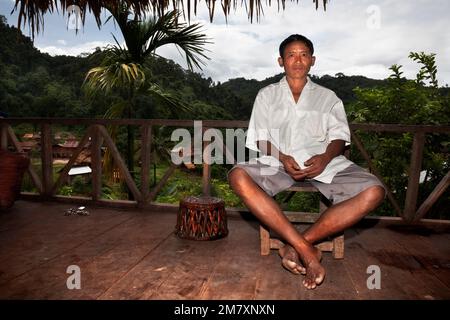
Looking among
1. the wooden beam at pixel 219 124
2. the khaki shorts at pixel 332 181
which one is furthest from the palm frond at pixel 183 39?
the khaki shorts at pixel 332 181

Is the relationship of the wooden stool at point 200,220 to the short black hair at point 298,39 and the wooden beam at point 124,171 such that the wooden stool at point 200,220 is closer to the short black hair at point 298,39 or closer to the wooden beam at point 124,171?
the wooden beam at point 124,171

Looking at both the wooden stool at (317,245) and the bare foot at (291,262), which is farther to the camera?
the wooden stool at (317,245)

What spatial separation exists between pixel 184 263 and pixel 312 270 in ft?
2.62

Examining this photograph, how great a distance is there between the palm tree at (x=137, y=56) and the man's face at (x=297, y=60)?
2.79 meters

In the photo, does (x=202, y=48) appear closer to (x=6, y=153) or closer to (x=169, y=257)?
(x=6, y=153)

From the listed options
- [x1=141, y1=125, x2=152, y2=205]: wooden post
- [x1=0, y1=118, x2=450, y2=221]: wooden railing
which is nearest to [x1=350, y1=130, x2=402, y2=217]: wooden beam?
[x1=0, y1=118, x2=450, y2=221]: wooden railing

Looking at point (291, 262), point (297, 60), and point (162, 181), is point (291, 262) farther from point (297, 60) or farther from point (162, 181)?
point (162, 181)

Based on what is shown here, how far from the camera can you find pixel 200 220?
2.60 m

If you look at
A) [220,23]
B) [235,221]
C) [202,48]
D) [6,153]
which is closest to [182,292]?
[235,221]

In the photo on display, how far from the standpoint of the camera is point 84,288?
1.74 meters

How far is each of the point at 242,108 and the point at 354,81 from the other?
18.9 ft

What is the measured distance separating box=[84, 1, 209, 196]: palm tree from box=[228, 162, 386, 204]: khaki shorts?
118 inches

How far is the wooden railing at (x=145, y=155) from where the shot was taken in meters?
3.05

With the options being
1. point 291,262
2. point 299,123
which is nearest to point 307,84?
point 299,123
